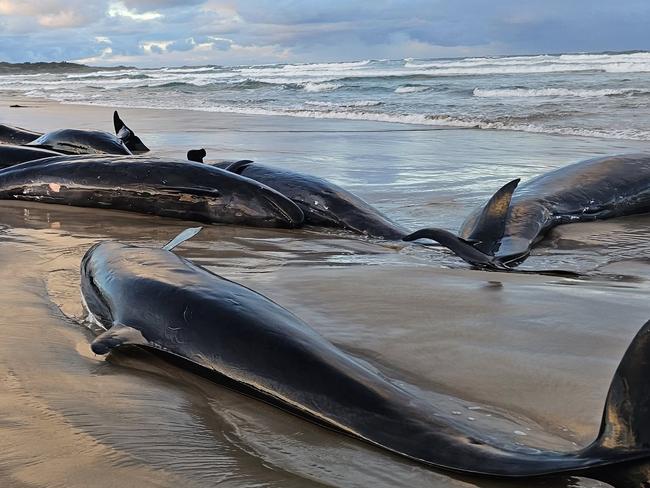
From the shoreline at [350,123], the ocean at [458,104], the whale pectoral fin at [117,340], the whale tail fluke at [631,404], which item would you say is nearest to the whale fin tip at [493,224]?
the whale pectoral fin at [117,340]

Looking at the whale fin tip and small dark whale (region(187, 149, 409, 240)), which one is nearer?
the whale fin tip

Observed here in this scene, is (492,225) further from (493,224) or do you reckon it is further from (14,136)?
(14,136)

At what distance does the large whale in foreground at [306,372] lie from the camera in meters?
1.69

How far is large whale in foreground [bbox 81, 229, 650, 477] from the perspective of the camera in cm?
169

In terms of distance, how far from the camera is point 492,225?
15.7 ft

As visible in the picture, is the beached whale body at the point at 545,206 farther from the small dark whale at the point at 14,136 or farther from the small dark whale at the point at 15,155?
the small dark whale at the point at 14,136

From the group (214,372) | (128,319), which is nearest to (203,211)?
(128,319)

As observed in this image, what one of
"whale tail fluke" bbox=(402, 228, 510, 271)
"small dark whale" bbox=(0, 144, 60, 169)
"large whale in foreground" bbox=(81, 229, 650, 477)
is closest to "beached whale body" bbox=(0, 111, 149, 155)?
"small dark whale" bbox=(0, 144, 60, 169)

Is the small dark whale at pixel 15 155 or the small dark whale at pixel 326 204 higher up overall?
the small dark whale at pixel 15 155

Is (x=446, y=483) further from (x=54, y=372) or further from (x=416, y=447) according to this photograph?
(x=54, y=372)

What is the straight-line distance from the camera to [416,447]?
2029mm

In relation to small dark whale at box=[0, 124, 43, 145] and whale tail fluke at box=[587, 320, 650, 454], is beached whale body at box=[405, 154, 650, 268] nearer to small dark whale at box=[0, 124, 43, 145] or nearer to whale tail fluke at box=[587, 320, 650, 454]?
whale tail fluke at box=[587, 320, 650, 454]

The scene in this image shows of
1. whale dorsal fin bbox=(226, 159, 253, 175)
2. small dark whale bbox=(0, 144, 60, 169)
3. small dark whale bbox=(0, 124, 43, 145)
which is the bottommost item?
whale dorsal fin bbox=(226, 159, 253, 175)

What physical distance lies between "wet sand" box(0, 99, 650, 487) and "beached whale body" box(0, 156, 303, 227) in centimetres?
13
